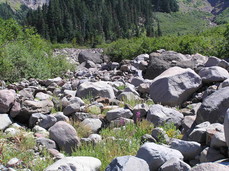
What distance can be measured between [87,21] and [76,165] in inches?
3368

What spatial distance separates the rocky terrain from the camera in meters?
3.74

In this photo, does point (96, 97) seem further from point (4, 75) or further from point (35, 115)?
point (4, 75)

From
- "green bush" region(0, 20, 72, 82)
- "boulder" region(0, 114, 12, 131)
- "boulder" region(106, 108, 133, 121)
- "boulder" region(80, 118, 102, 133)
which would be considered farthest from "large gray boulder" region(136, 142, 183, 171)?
"green bush" region(0, 20, 72, 82)

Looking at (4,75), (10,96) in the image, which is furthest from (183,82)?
(4,75)

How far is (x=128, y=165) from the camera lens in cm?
328

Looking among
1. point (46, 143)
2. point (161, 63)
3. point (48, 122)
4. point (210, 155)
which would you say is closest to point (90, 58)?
point (161, 63)

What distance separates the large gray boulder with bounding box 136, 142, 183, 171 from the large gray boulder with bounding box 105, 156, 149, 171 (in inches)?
11.6

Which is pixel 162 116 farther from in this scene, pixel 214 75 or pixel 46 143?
pixel 214 75

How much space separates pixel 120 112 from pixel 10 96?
2.28 meters

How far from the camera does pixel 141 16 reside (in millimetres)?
113062

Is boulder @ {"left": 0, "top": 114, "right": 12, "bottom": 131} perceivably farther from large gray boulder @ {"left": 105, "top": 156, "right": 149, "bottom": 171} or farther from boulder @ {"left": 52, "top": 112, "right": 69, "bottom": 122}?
large gray boulder @ {"left": 105, "top": 156, "right": 149, "bottom": 171}

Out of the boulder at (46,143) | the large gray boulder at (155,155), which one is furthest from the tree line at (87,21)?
the large gray boulder at (155,155)

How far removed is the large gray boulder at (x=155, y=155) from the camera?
3736 millimetres

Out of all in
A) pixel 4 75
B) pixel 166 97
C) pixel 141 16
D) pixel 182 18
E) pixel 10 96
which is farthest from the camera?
pixel 182 18
